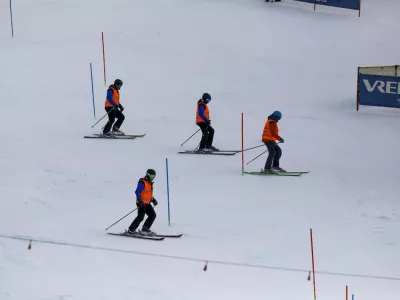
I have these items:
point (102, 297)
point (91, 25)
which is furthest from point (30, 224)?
point (91, 25)

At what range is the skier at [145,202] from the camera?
59.6 feet

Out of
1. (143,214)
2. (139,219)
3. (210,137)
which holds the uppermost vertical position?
(210,137)

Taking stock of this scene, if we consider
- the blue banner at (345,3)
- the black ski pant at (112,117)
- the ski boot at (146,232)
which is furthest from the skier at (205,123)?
the blue banner at (345,3)

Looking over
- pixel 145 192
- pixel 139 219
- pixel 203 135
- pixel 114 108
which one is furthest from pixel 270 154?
pixel 145 192

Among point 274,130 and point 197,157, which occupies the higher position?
point 274,130

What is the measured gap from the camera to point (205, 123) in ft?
79.2

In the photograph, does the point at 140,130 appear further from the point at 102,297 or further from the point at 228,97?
the point at 102,297

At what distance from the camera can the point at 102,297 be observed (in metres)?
16.1

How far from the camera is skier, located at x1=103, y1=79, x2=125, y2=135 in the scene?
24938mm

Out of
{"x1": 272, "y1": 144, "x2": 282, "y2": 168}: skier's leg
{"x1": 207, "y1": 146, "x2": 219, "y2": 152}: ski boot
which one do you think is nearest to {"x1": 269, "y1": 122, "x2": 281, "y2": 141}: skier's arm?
{"x1": 272, "y1": 144, "x2": 282, "y2": 168}: skier's leg

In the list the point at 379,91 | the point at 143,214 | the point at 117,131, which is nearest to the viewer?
the point at 143,214

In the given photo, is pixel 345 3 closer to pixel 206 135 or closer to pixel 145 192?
pixel 206 135

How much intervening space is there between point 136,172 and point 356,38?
1429cm

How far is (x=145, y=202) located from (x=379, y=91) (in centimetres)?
1217
